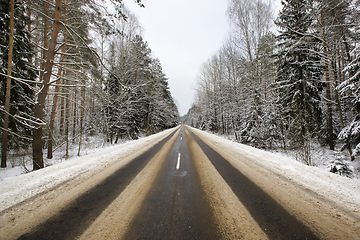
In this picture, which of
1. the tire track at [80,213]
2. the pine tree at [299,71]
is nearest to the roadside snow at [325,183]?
the tire track at [80,213]

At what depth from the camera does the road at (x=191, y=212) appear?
1.81 m

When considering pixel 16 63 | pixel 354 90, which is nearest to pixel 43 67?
pixel 16 63

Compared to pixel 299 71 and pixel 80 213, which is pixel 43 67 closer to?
pixel 80 213

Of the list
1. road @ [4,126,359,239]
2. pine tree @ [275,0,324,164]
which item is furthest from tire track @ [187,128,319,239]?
pine tree @ [275,0,324,164]

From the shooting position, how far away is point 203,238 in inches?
68.7

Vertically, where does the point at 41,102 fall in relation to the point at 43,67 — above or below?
below

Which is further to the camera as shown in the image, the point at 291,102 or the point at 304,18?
the point at 291,102

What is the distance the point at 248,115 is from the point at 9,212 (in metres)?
15.8

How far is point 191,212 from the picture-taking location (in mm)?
2271

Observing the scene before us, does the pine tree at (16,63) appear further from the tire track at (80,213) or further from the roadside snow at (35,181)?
the tire track at (80,213)

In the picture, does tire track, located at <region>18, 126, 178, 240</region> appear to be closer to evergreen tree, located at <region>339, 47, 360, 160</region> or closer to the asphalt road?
the asphalt road

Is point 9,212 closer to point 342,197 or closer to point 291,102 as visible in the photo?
point 342,197

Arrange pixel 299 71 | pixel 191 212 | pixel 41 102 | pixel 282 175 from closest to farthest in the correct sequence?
→ 1. pixel 191 212
2. pixel 282 175
3. pixel 41 102
4. pixel 299 71

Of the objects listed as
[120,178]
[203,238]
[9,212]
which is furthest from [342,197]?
[9,212]
